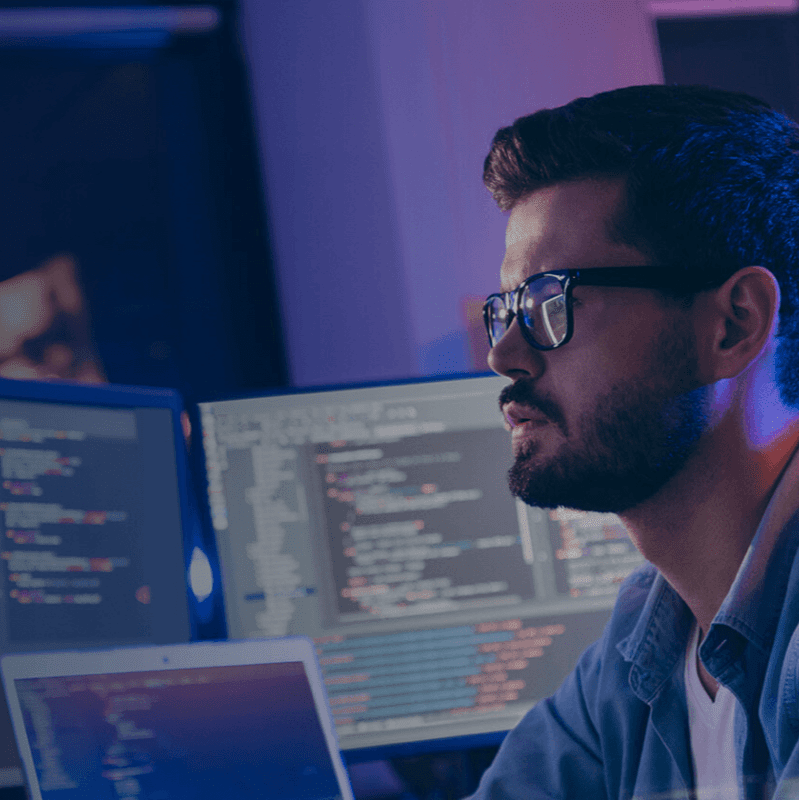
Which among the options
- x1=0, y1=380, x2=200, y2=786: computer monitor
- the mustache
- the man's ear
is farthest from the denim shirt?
x1=0, y1=380, x2=200, y2=786: computer monitor

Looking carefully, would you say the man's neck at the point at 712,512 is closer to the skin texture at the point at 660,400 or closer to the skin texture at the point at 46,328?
the skin texture at the point at 660,400

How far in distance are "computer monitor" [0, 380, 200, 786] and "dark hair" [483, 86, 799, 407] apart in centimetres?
62

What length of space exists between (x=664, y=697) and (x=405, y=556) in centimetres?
36

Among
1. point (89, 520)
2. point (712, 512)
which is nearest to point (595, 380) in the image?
point (712, 512)

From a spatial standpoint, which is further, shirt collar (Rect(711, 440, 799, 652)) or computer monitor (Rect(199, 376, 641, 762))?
computer monitor (Rect(199, 376, 641, 762))

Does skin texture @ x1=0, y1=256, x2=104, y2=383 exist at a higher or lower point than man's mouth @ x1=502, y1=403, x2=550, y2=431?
higher

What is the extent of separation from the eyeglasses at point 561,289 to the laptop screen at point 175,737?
42 cm

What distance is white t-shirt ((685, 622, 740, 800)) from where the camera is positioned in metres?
0.82

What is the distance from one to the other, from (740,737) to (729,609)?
11 centimetres

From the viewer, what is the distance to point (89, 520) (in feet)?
3.61

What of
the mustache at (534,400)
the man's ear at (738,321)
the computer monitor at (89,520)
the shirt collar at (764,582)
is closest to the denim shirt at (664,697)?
the shirt collar at (764,582)

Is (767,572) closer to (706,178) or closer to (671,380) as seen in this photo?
(671,380)

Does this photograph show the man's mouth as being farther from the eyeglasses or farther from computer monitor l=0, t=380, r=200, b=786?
computer monitor l=0, t=380, r=200, b=786

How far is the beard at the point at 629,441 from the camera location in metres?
0.84
